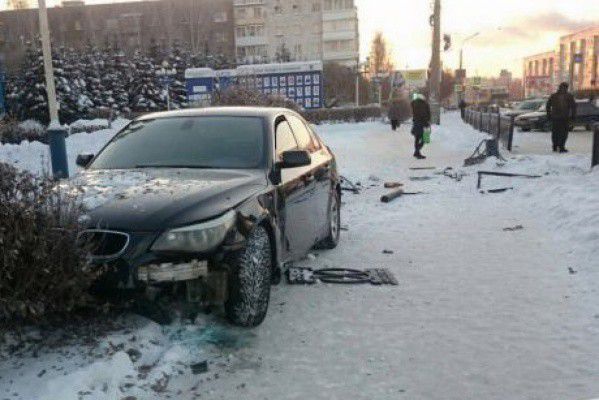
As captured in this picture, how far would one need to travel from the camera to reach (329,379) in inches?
147

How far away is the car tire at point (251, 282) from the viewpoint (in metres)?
4.09

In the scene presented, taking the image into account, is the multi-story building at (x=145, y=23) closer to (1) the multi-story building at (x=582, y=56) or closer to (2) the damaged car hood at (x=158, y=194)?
(1) the multi-story building at (x=582, y=56)

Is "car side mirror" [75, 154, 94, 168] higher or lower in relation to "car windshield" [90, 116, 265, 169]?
lower

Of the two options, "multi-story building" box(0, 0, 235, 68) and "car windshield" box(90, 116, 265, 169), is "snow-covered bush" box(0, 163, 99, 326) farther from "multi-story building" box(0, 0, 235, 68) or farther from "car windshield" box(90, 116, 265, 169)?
"multi-story building" box(0, 0, 235, 68)

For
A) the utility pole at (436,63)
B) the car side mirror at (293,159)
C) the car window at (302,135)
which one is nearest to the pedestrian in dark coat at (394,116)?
the utility pole at (436,63)

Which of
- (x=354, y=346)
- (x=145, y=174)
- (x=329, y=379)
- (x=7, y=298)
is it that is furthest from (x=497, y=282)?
(x=7, y=298)

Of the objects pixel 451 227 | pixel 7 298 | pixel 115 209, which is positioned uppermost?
pixel 115 209

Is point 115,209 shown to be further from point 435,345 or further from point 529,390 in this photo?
point 529,390

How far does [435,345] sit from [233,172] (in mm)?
1974

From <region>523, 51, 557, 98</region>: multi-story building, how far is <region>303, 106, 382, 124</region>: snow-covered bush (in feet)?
152

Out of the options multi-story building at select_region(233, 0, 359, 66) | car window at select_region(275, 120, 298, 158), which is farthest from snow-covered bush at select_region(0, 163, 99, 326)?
multi-story building at select_region(233, 0, 359, 66)

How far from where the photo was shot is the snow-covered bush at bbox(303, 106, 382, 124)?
134 ft

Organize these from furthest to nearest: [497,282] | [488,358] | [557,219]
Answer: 1. [557,219]
2. [497,282]
3. [488,358]

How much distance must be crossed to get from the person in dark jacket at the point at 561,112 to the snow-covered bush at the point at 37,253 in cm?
1580
